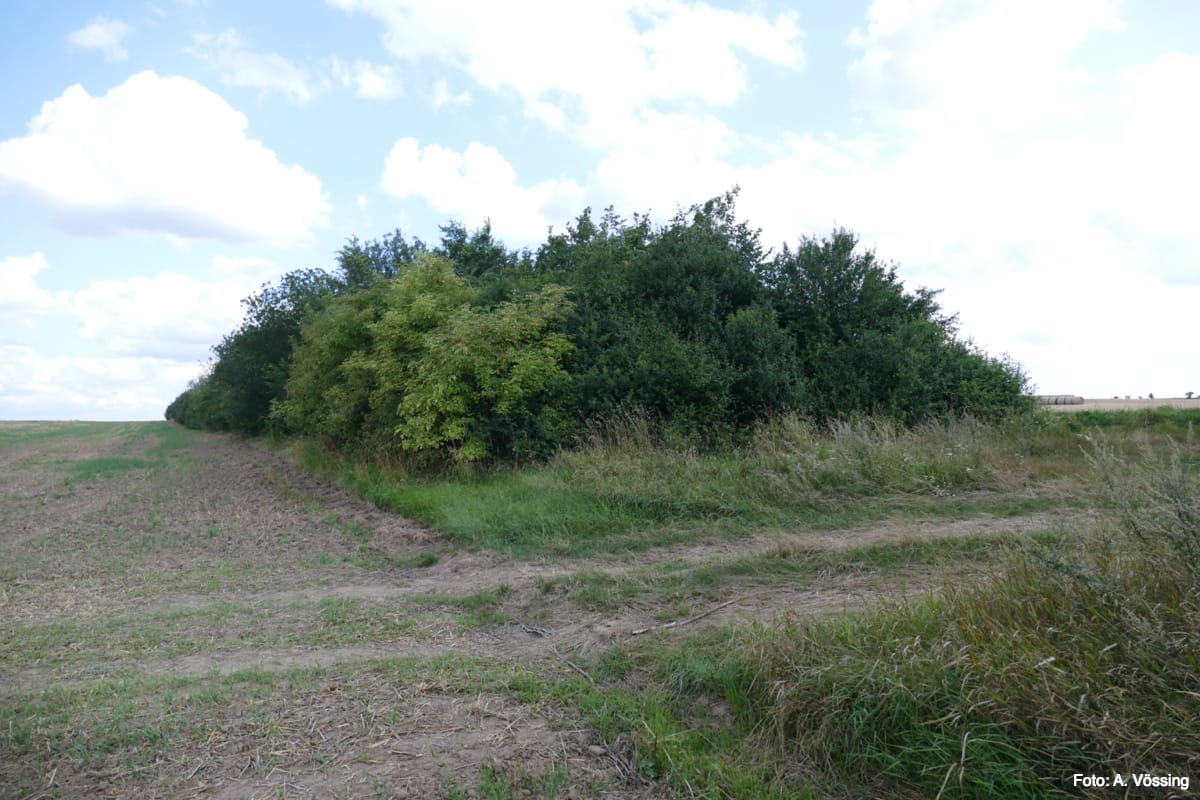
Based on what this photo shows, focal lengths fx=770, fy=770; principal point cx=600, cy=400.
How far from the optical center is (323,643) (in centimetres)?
620

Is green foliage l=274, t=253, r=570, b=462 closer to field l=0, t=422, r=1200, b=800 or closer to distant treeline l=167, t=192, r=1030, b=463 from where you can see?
distant treeline l=167, t=192, r=1030, b=463

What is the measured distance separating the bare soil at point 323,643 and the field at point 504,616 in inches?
1.0

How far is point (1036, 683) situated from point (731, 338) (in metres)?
12.7

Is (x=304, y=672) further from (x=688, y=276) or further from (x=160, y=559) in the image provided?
(x=688, y=276)

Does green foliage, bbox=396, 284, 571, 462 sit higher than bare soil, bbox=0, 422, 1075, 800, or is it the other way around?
green foliage, bbox=396, 284, 571, 462

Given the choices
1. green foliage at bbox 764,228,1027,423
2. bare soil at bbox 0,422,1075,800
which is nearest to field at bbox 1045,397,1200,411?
green foliage at bbox 764,228,1027,423

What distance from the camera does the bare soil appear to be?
400cm

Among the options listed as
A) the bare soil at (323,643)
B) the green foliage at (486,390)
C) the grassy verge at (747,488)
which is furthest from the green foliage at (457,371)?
the bare soil at (323,643)

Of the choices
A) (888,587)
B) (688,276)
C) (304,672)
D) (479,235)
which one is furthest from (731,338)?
(479,235)

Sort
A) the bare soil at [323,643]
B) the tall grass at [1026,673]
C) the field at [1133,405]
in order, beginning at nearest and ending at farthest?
the tall grass at [1026,673] < the bare soil at [323,643] < the field at [1133,405]

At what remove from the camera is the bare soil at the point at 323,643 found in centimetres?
400

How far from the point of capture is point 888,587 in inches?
242

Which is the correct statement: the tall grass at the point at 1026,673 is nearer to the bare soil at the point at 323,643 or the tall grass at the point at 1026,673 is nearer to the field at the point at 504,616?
the field at the point at 504,616

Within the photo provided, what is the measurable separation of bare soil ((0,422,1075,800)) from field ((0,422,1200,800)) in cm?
3
